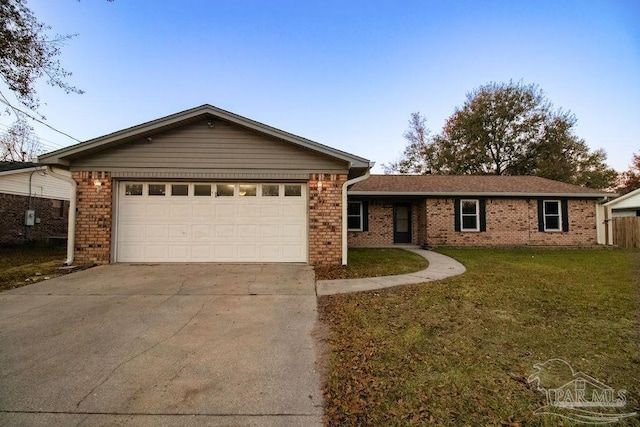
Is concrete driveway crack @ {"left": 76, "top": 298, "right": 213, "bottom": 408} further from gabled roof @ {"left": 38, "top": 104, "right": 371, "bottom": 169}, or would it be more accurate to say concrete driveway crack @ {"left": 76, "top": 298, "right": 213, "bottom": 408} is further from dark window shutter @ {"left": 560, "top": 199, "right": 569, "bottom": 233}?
dark window shutter @ {"left": 560, "top": 199, "right": 569, "bottom": 233}

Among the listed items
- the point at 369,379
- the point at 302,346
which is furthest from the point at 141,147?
the point at 369,379

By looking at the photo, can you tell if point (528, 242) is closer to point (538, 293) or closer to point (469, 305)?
point (538, 293)

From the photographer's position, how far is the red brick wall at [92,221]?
7496mm

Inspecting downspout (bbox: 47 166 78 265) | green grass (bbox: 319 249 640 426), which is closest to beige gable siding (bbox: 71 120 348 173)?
downspout (bbox: 47 166 78 265)

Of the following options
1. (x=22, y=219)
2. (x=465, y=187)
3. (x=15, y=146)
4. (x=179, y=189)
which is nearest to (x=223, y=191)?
(x=179, y=189)

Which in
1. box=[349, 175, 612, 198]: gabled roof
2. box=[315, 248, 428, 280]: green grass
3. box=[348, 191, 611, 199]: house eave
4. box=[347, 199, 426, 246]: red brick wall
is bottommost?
box=[315, 248, 428, 280]: green grass

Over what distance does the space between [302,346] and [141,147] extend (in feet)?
23.4

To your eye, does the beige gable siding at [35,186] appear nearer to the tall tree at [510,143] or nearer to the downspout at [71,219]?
the downspout at [71,219]

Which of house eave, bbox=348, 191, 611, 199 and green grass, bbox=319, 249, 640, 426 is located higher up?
house eave, bbox=348, 191, 611, 199

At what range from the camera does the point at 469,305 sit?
4660 millimetres

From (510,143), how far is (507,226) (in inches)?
697

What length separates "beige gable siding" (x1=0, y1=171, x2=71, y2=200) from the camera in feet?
44.5

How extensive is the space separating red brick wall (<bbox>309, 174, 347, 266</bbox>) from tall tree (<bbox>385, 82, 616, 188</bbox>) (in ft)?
74.6

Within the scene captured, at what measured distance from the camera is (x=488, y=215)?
42.9 ft
